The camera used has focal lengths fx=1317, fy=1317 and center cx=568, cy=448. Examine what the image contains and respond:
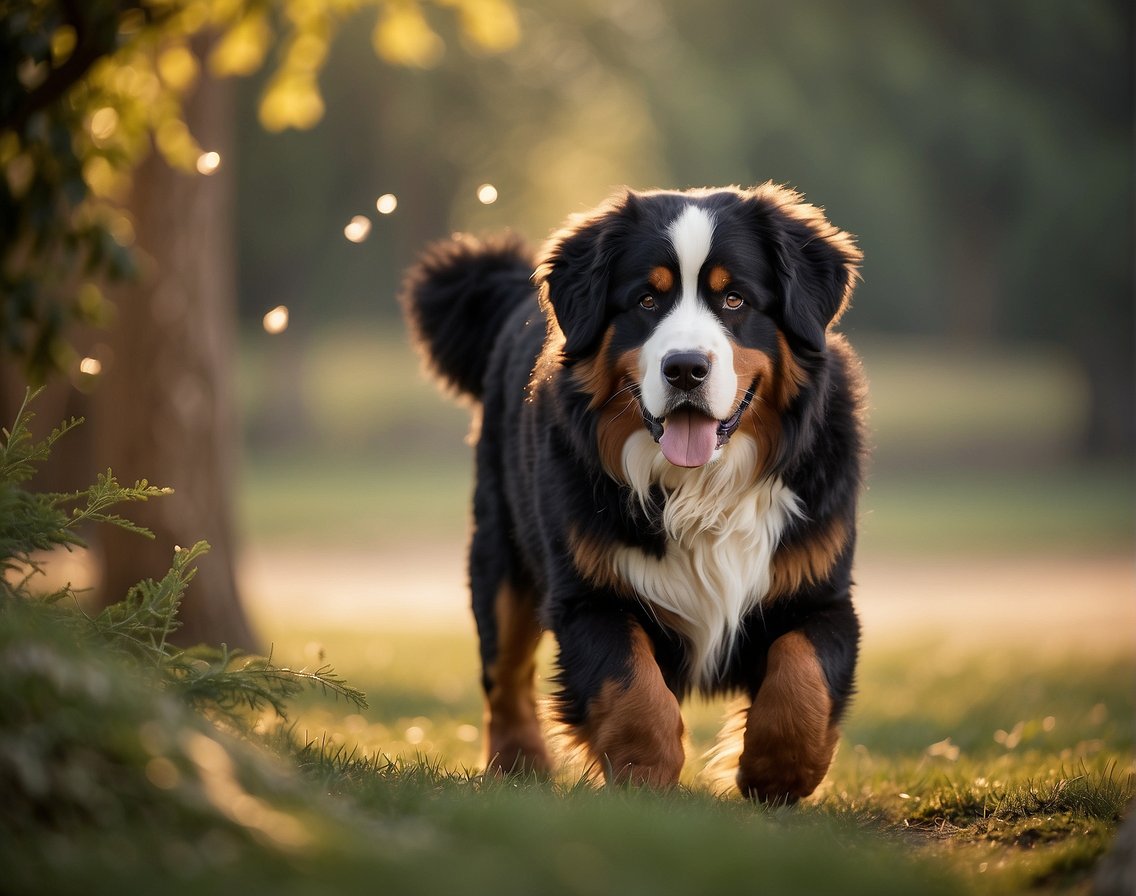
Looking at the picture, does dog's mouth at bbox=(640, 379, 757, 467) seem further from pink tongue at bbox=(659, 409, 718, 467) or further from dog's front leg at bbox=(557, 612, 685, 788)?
dog's front leg at bbox=(557, 612, 685, 788)

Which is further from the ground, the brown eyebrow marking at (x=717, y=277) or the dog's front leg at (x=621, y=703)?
the brown eyebrow marking at (x=717, y=277)

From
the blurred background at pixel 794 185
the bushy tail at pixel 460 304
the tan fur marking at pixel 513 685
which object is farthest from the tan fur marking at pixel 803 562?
the blurred background at pixel 794 185

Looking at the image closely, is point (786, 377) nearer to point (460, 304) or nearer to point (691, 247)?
point (691, 247)

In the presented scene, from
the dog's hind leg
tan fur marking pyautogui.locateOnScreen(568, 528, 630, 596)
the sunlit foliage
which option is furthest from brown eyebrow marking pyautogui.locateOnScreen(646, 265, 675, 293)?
the sunlit foliage

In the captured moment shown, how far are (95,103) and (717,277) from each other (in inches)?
132

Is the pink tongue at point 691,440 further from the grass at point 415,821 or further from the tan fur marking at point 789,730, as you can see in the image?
the grass at point 415,821

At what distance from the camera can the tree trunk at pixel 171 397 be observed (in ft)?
26.6

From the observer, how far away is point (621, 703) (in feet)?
13.7

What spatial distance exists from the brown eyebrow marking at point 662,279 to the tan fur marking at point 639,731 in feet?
4.09

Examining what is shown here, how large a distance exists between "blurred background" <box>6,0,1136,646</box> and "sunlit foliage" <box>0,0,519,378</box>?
33.4ft

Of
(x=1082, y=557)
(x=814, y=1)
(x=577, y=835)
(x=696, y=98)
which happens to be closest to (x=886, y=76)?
(x=814, y=1)

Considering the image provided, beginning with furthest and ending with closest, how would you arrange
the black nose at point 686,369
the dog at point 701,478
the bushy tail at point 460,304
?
the bushy tail at point 460,304
the dog at point 701,478
the black nose at point 686,369

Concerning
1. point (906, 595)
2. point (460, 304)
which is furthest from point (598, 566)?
point (906, 595)

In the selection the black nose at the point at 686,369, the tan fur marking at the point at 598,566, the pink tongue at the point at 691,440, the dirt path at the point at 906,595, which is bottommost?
the dirt path at the point at 906,595
